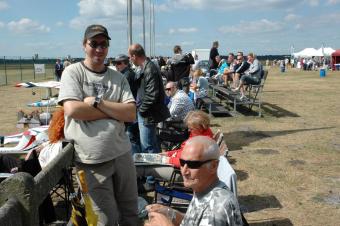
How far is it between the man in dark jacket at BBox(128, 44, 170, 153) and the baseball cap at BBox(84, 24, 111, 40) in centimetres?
258

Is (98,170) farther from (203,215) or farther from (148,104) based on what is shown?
(148,104)

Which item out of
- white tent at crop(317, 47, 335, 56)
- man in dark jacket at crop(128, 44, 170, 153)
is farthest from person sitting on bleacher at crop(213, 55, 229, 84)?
white tent at crop(317, 47, 335, 56)

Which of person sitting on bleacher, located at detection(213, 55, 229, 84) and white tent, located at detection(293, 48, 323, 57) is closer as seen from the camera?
person sitting on bleacher, located at detection(213, 55, 229, 84)

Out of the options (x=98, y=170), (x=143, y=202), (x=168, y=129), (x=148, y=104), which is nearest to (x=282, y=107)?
(x=168, y=129)

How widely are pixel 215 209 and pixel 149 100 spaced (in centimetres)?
373

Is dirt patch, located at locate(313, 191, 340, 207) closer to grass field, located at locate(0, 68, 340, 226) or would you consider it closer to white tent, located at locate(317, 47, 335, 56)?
grass field, located at locate(0, 68, 340, 226)

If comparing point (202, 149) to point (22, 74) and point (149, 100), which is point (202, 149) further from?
point (22, 74)

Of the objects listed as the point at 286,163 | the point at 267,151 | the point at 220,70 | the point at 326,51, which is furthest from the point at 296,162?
the point at 326,51

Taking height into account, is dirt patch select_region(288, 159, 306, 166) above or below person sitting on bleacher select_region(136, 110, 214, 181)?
below

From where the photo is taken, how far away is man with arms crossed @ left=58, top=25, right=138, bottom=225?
312cm

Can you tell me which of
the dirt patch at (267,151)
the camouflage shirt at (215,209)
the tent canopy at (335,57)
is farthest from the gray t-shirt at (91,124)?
the tent canopy at (335,57)

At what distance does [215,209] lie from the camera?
223 centimetres

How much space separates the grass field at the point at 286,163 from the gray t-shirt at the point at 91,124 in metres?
2.35

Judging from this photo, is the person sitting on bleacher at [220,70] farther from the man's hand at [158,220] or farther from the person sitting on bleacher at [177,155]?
the man's hand at [158,220]
